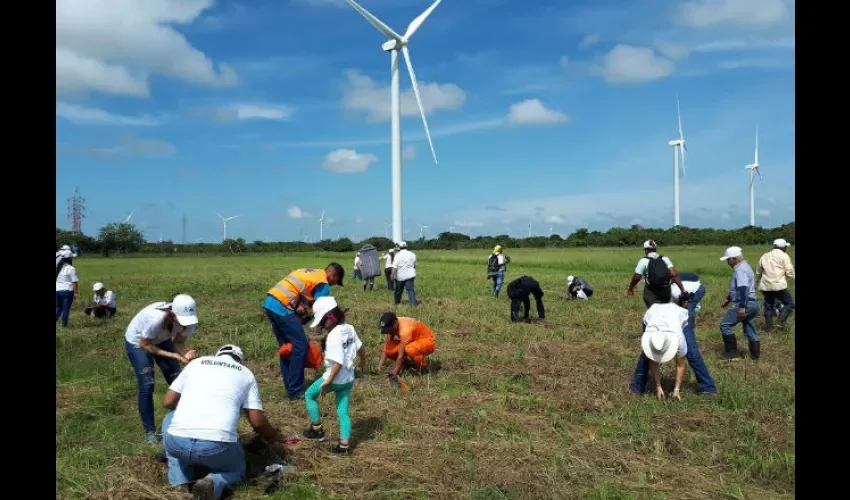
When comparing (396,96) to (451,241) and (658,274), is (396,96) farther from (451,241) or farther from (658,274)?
(451,241)

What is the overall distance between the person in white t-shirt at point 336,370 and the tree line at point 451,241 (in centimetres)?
6648

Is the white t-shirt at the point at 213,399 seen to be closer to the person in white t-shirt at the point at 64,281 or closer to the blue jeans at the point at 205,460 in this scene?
the blue jeans at the point at 205,460

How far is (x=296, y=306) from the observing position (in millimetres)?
8156

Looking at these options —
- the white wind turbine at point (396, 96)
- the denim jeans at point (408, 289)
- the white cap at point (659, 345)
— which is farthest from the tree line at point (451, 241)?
the white cap at point (659, 345)

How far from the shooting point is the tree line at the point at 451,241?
68.8 metres

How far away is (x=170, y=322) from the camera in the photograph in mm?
6586

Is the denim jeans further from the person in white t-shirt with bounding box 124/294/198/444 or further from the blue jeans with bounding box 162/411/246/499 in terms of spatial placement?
the blue jeans with bounding box 162/411/246/499

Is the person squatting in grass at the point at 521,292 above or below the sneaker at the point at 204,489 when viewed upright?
above

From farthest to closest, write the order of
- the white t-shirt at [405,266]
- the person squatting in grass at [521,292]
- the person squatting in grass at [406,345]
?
the white t-shirt at [405,266] → the person squatting in grass at [521,292] → the person squatting in grass at [406,345]

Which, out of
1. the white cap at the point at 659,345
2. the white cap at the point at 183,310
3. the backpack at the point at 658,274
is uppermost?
the backpack at the point at 658,274

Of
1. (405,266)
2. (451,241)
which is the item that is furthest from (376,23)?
(451,241)

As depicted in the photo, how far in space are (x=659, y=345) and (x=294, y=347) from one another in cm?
507
